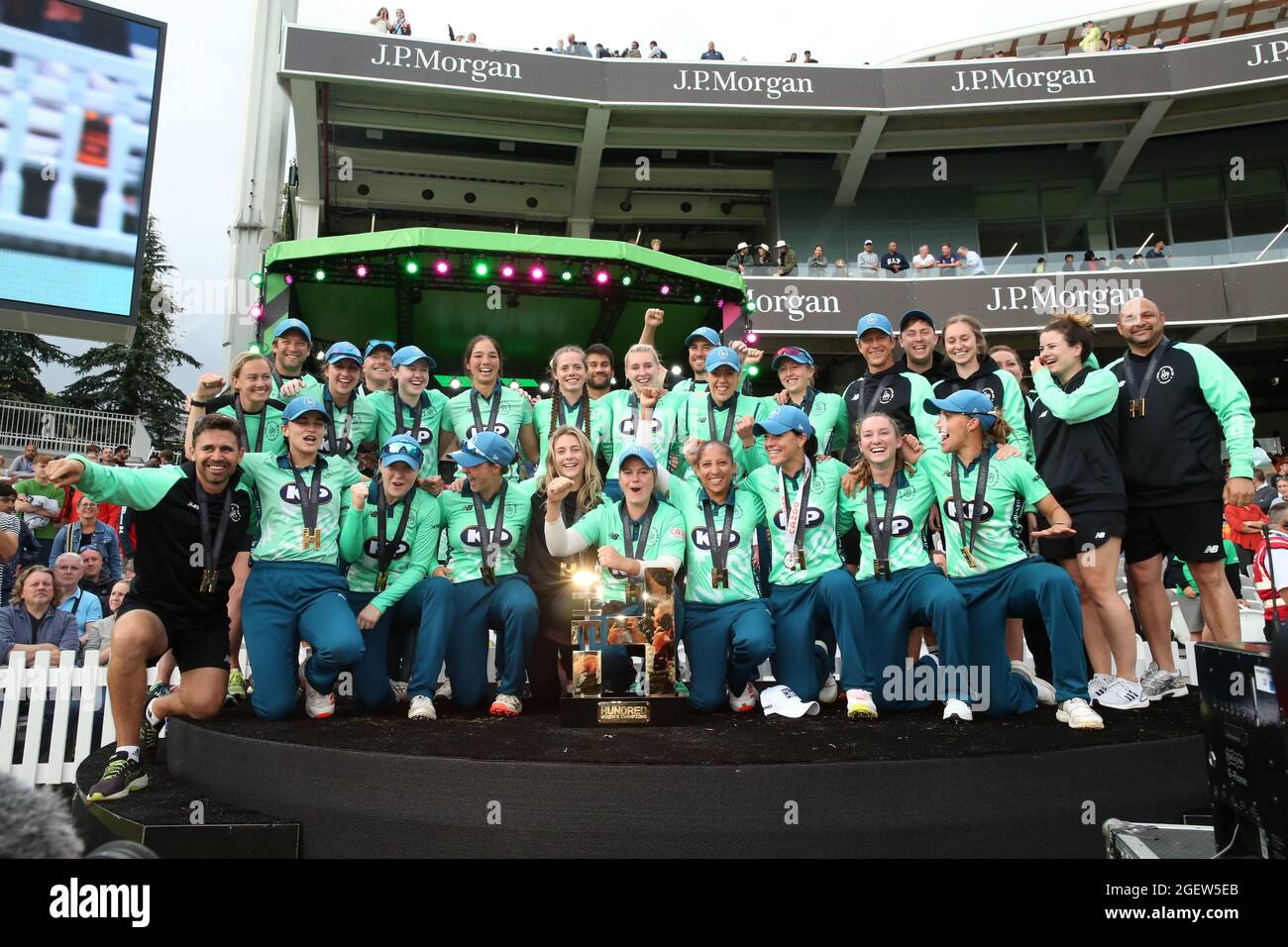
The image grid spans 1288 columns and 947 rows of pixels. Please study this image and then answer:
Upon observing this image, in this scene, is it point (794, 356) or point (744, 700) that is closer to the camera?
point (744, 700)

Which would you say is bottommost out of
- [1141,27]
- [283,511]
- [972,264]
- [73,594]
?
[73,594]

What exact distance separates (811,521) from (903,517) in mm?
502

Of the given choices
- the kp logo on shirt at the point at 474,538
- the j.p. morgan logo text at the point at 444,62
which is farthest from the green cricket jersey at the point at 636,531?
the j.p. morgan logo text at the point at 444,62

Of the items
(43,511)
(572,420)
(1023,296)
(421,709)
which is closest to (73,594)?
(43,511)

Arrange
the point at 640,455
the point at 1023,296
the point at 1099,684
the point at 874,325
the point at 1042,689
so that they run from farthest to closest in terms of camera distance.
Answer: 1. the point at 1023,296
2. the point at 874,325
3. the point at 1042,689
4. the point at 640,455
5. the point at 1099,684

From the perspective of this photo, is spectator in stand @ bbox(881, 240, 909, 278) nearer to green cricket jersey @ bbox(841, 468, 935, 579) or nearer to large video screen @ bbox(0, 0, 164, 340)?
large video screen @ bbox(0, 0, 164, 340)

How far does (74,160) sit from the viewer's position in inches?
359

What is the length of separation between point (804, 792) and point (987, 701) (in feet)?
6.00

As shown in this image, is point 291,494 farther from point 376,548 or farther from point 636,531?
point 636,531

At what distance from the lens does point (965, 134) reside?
71.2ft

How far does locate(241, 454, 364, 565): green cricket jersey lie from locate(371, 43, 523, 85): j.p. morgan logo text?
675 inches

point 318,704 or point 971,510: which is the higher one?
point 971,510
